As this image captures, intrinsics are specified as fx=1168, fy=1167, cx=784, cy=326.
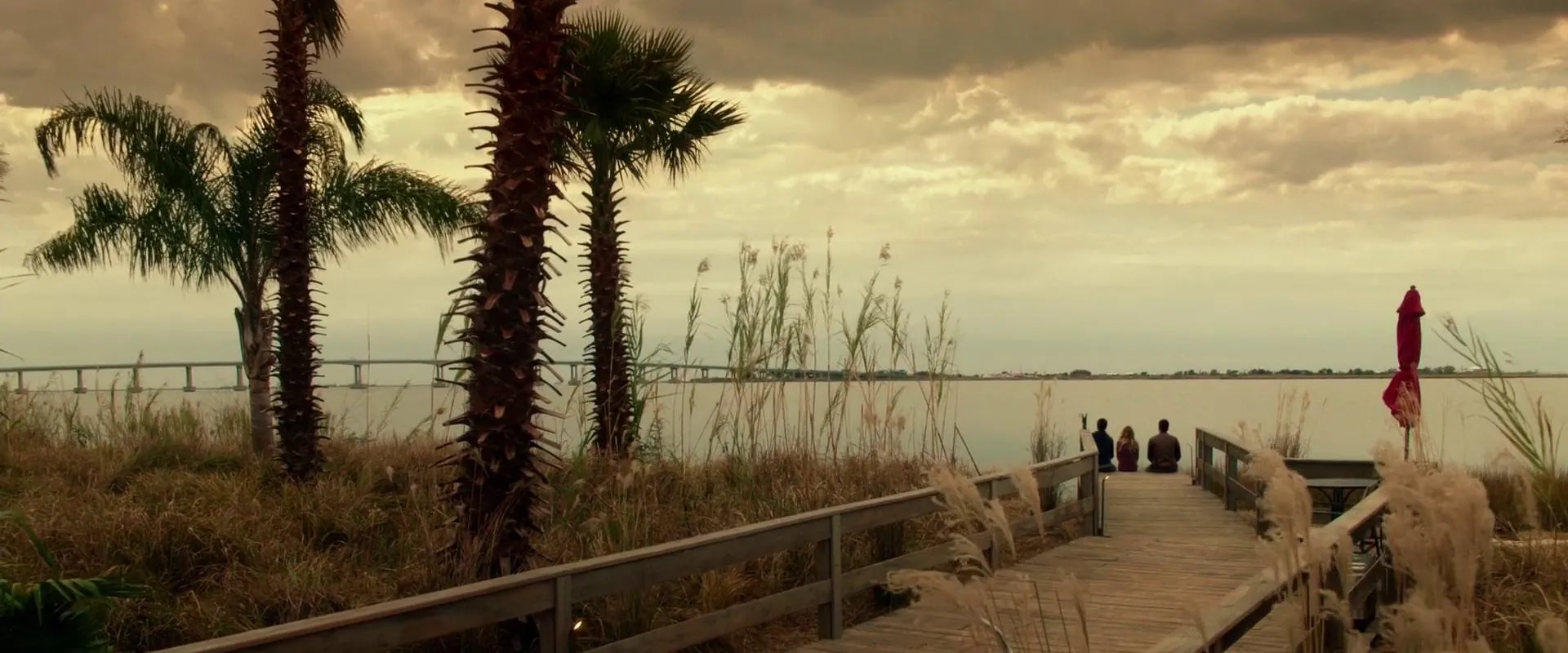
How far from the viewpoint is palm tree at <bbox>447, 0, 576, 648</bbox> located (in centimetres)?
663

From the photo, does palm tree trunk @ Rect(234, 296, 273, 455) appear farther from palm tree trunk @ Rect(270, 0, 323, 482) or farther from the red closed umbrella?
the red closed umbrella

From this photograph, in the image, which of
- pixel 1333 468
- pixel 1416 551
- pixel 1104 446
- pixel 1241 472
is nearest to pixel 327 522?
pixel 1416 551

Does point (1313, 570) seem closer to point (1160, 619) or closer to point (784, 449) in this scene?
point (1160, 619)

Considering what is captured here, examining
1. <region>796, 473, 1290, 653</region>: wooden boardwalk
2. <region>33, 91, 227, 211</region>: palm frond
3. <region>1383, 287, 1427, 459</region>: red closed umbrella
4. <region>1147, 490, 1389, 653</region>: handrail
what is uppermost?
<region>33, 91, 227, 211</region>: palm frond

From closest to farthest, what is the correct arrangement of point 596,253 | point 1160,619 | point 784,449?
point 1160,619, point 784,449, point 596,253

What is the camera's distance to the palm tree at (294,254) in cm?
1103

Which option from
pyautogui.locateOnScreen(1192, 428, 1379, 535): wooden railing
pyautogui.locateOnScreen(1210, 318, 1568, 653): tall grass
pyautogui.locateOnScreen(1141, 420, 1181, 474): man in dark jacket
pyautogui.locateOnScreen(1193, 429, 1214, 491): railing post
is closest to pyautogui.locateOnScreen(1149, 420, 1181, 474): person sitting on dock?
pyautogui.locateOnScreen(1141, 420, 1181, 474): man in dark jacket

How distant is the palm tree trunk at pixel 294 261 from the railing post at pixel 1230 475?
957 centimetres

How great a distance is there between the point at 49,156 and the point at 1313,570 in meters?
16.8

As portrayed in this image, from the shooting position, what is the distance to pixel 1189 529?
11.6 m

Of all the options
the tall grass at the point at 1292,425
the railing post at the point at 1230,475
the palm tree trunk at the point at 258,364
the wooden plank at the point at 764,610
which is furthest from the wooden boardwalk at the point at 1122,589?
the palm tree trunk at the point at 258,364

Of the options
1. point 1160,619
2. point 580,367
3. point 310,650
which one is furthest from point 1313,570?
point 580,367

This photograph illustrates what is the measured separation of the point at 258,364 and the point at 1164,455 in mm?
13041

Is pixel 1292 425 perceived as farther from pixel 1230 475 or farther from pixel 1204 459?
pixel 1230 475
